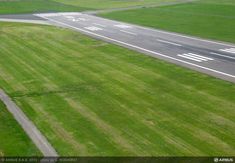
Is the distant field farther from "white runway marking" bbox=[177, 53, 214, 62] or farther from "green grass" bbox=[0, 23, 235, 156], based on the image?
"white runway marking" bbox=[177, 53, 214, 62]

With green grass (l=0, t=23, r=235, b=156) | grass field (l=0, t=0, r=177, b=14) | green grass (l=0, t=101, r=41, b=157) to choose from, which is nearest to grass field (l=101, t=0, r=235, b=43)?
grass field (l=0, t=0, r=177, b=14)

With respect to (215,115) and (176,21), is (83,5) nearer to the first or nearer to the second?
(176,21)

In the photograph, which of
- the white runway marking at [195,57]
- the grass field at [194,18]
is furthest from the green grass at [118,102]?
the grass field at [194,18]

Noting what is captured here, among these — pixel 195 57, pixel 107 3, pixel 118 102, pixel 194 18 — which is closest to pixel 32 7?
pixel 107 3

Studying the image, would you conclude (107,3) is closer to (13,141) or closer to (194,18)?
(194,18)

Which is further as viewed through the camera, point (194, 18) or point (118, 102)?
point (194, 18)

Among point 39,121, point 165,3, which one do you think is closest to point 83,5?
point 165,3

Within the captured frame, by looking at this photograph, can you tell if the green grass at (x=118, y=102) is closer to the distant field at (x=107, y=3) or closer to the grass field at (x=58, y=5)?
the grass field at (x=58, y=5)
